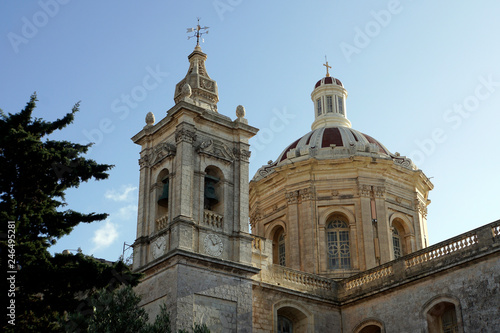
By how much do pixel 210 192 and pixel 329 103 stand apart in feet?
46.9

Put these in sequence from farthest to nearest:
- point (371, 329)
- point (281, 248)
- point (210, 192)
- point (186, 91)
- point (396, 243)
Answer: point (281, 248)
point (396, 243)
point (371, 329)
point (186, 91)
point (210, 192)

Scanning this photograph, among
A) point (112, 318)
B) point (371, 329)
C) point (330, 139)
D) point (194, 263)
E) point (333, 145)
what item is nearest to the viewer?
point (112, 318)

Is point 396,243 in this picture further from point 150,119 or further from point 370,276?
point 150,119

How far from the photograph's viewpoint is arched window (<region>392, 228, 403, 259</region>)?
104ft

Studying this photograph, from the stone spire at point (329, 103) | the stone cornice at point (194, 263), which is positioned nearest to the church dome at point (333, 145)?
the stone spire at point (329, 103)

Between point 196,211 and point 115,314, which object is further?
point 196,211

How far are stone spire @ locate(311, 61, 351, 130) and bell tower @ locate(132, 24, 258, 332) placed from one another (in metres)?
11.0

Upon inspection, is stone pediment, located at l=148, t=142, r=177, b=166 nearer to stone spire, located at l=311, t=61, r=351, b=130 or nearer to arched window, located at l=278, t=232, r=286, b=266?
arched window, located at l=278, t=232, r=286, b=266

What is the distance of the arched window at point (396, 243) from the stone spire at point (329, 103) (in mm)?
6335

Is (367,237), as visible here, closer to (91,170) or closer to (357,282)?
(357,282)

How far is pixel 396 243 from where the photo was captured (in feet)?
106

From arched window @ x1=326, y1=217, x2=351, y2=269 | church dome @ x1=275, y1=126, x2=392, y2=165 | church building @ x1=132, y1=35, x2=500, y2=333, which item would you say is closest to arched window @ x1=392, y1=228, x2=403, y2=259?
church building @ x1=132, y1=35, x2=500, y2=333

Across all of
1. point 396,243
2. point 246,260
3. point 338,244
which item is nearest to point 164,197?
point 246,260

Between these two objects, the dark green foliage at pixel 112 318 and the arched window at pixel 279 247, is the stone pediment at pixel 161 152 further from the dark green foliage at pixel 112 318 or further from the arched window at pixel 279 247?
the arched window at pixel 279 247
